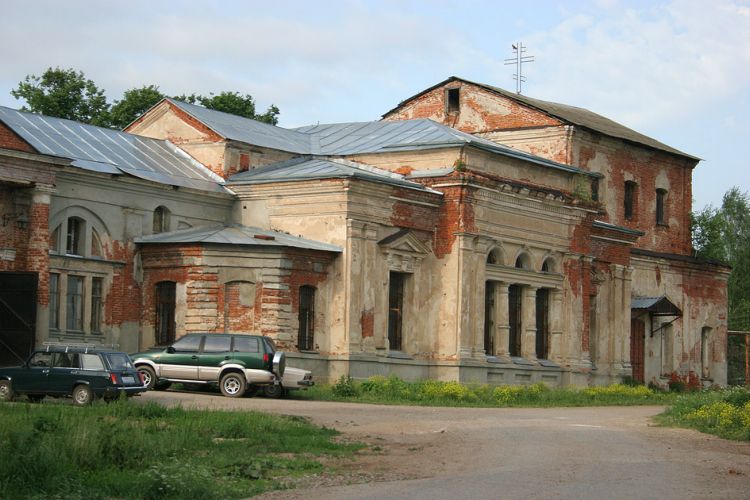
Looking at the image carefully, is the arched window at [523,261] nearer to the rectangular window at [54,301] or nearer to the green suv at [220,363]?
the green suv at [220,363]

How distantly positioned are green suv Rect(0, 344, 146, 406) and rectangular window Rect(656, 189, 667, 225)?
3214 cm

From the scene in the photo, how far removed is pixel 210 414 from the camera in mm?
23109

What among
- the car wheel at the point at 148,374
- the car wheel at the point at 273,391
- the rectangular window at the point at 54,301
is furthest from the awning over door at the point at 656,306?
the car wheel at the point at 148,374

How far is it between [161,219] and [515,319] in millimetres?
11812

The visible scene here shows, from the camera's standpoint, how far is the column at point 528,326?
42406 mm

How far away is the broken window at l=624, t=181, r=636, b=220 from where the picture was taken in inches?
2057

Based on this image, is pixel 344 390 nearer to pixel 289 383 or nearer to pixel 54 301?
pixel 289 383

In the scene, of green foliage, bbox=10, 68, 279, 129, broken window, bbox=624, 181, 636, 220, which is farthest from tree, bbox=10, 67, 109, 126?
broken window, bbox=624, 181, 636, 220

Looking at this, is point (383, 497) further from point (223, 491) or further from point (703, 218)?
point (703, 218)

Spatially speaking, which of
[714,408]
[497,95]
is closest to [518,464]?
[714,408]

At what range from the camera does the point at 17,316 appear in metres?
32.1

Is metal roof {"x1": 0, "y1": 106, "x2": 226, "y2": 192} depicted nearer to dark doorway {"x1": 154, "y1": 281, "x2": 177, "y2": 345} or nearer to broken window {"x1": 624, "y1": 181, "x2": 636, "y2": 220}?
dark doorway {"x1": 154, "y1": 281, "x2": 177, "y2": 345}

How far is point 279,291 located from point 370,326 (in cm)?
315

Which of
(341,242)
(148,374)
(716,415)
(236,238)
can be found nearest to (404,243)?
(341,242)
